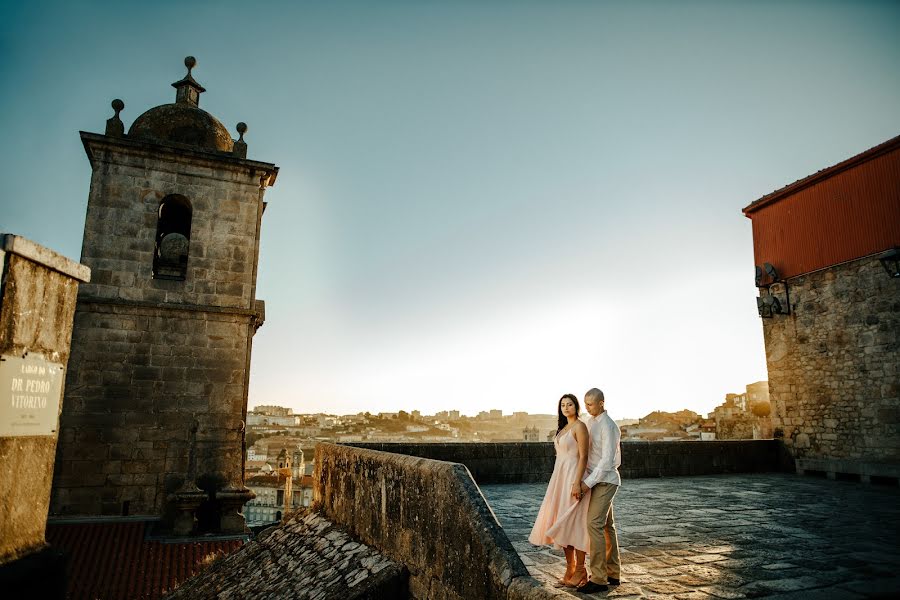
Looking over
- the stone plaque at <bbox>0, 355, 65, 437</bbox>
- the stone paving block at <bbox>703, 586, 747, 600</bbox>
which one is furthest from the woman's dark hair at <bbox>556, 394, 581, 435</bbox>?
the stone plaque at <bbox>0, 355, 65, 437</bbox>

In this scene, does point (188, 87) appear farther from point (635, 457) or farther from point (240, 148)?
point (635, 457)

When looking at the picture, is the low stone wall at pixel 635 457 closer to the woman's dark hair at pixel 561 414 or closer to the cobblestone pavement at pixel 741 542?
the cobblestone pavement at pixel 741 542

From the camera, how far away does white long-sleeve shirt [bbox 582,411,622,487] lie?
3844 mm

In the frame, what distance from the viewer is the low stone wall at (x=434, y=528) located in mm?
3268

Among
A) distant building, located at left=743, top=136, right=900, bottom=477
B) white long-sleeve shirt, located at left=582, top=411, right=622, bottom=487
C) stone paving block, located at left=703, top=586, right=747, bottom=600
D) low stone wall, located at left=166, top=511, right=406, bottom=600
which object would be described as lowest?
low stone wall, located at left=166, top=511, right=406, bottom=600

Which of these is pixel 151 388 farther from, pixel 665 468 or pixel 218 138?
pixel 665 468

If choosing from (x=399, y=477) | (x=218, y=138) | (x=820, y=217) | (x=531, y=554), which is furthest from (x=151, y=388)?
(x=820, y=217)

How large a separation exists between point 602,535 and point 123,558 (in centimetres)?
880

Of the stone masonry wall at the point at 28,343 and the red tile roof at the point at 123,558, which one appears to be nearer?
the stone masonry wall at the point at 28,343

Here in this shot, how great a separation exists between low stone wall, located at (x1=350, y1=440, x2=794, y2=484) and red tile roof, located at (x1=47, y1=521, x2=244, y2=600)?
3.76m

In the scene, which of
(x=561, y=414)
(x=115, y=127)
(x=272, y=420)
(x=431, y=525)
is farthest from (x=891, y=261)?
(x=272, y=420)

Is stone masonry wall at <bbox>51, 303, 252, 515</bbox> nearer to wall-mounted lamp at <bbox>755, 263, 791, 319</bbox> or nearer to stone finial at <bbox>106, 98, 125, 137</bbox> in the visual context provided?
stone finial at <bbox>106, 98, 125, 137</bbox>

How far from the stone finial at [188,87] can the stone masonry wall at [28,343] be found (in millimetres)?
10049

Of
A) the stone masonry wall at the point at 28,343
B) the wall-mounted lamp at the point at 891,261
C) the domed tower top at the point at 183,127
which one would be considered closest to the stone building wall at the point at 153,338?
the domed tower top at the point at 183,127
